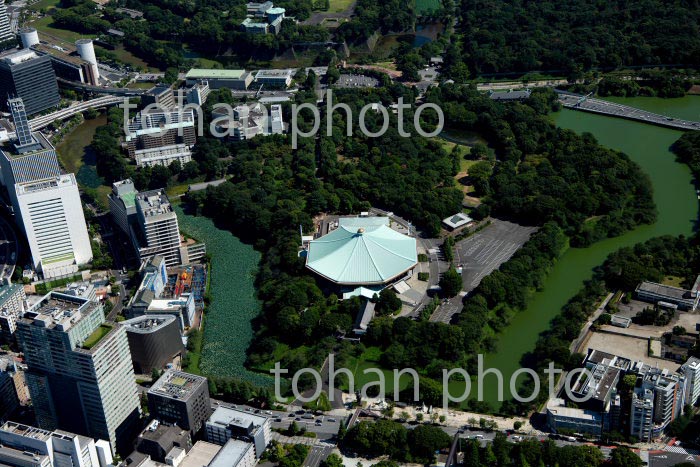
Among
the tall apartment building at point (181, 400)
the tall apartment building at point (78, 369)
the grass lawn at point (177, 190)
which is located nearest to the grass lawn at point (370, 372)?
the tall apartment building at point (181, 400)

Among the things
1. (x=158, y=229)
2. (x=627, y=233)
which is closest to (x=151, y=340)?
(x=158, y=229)

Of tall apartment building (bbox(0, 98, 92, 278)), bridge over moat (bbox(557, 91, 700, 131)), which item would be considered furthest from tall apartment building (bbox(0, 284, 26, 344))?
bridge over moat (bbox(557, 91, 700, 131))

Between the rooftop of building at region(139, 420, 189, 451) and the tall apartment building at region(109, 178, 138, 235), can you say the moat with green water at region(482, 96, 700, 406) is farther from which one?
the tall apartment building at region(109, 178, 138, 235)

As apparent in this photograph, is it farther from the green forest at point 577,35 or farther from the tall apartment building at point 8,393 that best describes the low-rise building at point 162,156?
the green forest at point 577,35

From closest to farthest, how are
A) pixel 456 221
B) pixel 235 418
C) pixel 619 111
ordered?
pixel 235 418
pixel 456 221
pixel 619 111

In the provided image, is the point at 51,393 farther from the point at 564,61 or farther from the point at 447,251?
the point at 564,61

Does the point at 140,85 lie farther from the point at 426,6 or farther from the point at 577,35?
the point at 577,35
